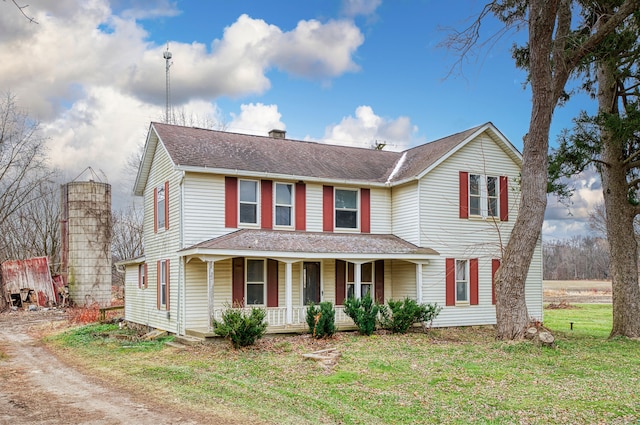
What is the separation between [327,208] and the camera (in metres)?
20.0

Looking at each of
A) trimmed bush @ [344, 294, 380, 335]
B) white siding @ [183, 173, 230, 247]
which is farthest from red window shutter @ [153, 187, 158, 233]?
trimmed bush @ [344, 294, 380, 335]

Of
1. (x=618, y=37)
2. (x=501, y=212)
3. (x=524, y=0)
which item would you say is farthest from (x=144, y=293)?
(x=618, y=37)

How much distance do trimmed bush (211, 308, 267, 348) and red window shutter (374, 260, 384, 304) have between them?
21.6 ft

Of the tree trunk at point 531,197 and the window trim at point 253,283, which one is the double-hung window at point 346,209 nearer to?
the window trim at point 253,283

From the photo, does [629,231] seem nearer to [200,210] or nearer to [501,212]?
[501,212]

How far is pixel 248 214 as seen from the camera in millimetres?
18641

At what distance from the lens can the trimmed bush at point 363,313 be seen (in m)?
17.0

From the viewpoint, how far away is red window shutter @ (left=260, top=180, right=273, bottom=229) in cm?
1881

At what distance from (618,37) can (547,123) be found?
3.25m

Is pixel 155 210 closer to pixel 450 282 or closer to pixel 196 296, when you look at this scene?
pixel 196 296

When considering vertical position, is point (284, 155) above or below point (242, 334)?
above

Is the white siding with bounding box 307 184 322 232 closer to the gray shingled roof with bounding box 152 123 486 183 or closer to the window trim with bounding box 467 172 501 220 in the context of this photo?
the gray shingled roof with bounding box 152 123 486 183

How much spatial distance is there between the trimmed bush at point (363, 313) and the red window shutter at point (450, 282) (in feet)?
12.7

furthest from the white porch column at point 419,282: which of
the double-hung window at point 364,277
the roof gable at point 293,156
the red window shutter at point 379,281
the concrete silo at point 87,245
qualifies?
the concrete silo at point 87,245
